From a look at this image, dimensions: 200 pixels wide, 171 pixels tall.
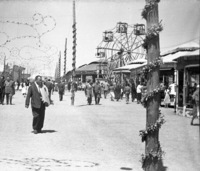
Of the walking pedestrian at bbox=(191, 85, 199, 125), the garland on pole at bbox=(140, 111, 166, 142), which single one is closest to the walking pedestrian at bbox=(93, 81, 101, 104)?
the garland on pole at bbox=(140, 111, 166, 142)

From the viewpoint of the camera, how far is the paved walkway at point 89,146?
487 centimetres

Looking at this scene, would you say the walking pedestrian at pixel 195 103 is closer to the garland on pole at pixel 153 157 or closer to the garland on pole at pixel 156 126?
the garland on pole at pixel 156 126

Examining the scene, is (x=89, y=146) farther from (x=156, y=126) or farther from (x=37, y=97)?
(x=37, y=97)

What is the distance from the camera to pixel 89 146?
5996 millimetres

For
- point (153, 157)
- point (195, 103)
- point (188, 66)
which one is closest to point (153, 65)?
point (188, 66)

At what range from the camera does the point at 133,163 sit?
5.12 metres

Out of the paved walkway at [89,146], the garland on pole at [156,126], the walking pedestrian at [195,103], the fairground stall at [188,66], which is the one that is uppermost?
the fairground stall at [188,66]

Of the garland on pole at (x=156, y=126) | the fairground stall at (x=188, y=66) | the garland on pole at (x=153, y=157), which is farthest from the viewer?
the garland on pole at (x=153, y=157)

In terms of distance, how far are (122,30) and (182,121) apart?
1.24 meters

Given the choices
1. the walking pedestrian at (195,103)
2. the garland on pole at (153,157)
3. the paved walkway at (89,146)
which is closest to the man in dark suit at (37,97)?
the paved walkway at (89,146)

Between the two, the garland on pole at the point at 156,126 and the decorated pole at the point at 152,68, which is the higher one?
the decorated pole at the point at 152,68

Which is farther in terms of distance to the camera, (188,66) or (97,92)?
(97,92)

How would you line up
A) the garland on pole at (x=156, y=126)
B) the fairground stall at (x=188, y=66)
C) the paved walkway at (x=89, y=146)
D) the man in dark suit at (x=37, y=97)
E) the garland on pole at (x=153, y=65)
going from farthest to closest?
1. the man in dark suit at (x=37, y=97)
2. the paved walkway at (x=89, y=146)
3. the garland on pole at (x=156, y=126)
4. the garland on pole at (x=153, y=65)
5. the fairground stall at (x=188, y=66)

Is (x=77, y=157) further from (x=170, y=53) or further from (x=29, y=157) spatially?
(x=170, y=53)
